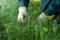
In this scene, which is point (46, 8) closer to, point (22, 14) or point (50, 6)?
point (50, 6)

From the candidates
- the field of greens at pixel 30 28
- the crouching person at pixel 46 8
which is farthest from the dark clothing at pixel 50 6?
the field of greens at pixel 30 28

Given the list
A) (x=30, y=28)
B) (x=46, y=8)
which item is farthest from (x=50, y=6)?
(x=30, y=28)

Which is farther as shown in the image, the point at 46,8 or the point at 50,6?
the point at 46,8

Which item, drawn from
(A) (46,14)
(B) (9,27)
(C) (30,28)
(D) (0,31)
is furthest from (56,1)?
(D) (0,31)

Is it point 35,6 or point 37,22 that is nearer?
point 37,22

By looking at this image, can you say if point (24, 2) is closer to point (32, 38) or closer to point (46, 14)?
point (46, 14)

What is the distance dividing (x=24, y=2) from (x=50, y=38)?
2.04ft

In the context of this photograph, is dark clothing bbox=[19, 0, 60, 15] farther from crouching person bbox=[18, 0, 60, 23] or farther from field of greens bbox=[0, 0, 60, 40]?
field of greens bbox=[0, 0, 60, 40]

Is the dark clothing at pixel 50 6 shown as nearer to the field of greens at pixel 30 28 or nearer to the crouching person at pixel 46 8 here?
the crouching person at pixel 46 8

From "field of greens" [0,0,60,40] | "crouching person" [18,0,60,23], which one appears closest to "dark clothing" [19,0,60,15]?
"crouching person" [18,0,60,23]

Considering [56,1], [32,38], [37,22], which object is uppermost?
[56,1]

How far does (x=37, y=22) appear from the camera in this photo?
8.52ft

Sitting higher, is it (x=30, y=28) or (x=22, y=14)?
(x=22, y=14)

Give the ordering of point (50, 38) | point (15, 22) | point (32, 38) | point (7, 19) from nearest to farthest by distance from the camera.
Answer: point (50, 38), point (32, 38), point (15, 22), point (7, 19)
